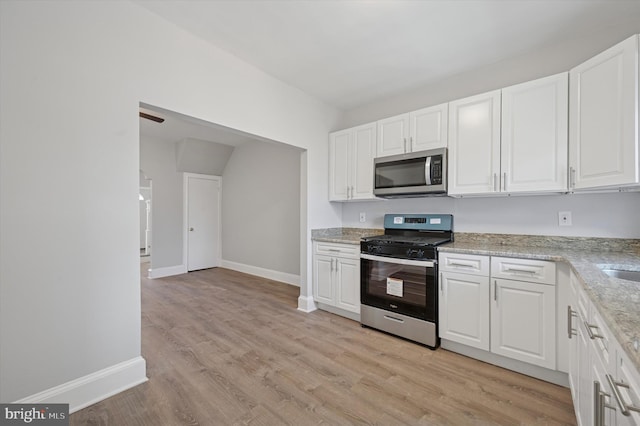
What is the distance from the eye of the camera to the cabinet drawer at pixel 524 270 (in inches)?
75.1

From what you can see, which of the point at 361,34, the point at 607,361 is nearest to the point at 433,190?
the point at 361,34

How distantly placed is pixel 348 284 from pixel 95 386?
223 cm

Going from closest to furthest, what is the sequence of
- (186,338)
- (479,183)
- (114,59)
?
(114,59) → (479,183) → (186,338)

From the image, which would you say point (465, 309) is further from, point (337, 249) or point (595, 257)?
point (337, 249)

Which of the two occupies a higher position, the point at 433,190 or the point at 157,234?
the point at 433,190

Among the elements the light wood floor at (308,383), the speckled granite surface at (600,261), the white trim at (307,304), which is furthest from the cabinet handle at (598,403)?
the white trim at (307,304)

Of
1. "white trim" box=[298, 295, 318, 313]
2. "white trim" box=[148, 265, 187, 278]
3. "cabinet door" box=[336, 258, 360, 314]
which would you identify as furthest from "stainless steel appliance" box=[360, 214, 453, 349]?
"white trim" box=[148, 265, 187, 278]

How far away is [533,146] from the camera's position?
217 centimetres

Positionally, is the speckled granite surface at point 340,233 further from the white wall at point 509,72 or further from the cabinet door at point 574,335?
the cabinet door at point 574,335

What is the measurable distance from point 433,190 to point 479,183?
391 mm

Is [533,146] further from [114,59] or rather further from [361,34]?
[114,59]

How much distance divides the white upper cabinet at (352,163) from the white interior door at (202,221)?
346cm

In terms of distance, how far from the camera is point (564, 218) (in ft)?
7.49

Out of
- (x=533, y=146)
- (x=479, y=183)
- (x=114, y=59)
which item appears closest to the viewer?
(x=114, y=59)
